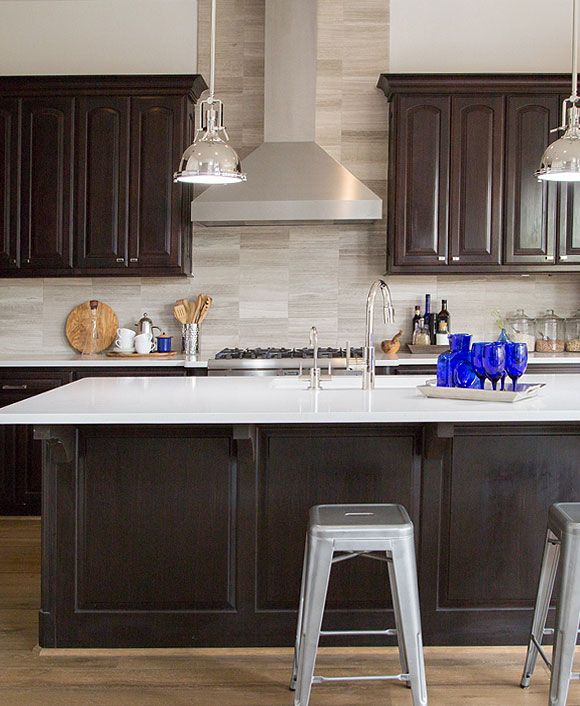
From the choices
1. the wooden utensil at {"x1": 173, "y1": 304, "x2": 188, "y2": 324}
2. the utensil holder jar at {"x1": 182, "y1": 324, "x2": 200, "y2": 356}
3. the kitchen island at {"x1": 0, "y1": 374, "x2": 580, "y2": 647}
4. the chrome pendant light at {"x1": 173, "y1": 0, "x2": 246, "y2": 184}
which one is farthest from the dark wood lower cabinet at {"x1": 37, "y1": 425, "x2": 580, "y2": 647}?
the wooden utensil at {"x1": 173, "y1": 304, "x2": 188, "y2": 324}

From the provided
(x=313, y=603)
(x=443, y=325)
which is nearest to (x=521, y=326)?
(x=443, y=325)

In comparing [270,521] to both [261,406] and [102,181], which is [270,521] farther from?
[102,181]

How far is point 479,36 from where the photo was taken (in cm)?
572

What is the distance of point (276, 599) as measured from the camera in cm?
315

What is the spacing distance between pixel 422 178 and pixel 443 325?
3.16 ft

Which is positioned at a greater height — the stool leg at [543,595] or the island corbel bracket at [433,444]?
the island corbel bracket at [433,444]

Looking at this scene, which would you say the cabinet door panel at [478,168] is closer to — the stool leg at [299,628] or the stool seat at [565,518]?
the stool seat at [565,518]

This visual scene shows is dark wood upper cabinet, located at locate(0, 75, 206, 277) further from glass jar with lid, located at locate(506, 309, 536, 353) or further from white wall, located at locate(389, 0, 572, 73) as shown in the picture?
glass jar with lid, located at locate(506, 309, 536, 353)

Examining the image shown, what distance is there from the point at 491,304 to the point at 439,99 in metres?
1.38

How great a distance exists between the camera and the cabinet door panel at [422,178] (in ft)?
17.5

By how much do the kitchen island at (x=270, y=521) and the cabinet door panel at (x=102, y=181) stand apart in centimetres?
235

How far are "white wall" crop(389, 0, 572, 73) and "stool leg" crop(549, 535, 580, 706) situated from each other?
3.99 metres

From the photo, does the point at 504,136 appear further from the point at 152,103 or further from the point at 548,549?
the point at 548,549

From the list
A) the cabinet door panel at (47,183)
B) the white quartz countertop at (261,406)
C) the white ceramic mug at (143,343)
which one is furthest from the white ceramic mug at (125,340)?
the white quartz countertop at (261,406)
